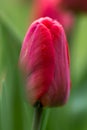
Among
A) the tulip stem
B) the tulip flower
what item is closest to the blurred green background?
the tulip stem

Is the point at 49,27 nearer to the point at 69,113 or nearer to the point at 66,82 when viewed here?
the point at 66,82

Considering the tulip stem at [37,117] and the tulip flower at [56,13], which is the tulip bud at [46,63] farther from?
the tulip flower at [56,13]

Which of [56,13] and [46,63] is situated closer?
A: [46,63]

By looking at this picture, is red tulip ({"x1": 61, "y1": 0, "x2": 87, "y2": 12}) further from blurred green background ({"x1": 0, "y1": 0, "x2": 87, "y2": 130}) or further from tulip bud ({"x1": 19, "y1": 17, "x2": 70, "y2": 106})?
tulip bud ({"x1": 19, "y1": 17, "x2": 70, "y2": 106})

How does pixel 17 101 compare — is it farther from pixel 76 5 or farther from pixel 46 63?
pixel 76 5

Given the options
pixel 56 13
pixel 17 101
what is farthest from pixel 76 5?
pixel 17 101

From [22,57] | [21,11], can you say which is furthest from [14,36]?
[21,11]
